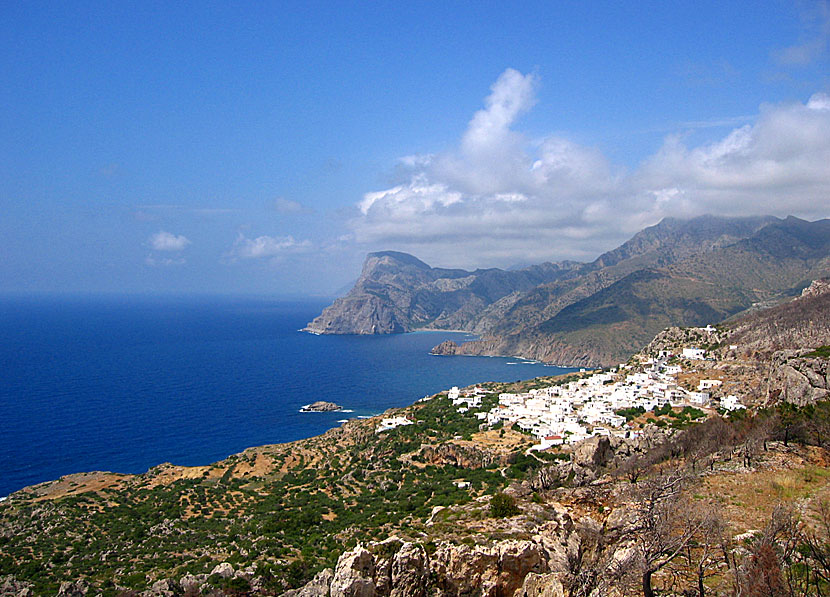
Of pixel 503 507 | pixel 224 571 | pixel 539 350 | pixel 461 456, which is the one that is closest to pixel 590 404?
pixel 461 456

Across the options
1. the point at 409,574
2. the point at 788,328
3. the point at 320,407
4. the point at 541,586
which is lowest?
the point at 320,407

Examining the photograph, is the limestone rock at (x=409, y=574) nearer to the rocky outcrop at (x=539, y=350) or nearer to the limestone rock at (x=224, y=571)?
the limestone rock at (x=224, y=571)

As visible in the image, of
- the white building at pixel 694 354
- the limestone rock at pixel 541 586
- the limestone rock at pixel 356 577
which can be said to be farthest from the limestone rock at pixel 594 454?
the white building at pixel 694 354

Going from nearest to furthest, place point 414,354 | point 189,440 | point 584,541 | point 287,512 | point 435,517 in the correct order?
point 584,541
point 435,517
point 287,512
point 189,440
point 414,354

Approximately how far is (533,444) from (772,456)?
20457mm

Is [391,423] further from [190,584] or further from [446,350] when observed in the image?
[446,350]

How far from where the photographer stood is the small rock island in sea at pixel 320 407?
88.6 meters

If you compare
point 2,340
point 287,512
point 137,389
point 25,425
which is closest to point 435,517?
point 287,512

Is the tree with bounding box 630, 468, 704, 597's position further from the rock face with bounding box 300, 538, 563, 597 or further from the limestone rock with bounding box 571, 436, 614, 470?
the limestone rock with bounding box 571, 436, 614, 470

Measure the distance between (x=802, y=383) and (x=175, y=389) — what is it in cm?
9902

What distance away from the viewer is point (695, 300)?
17850 centimetres

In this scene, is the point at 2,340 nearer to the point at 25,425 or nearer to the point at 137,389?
the point at 137,389

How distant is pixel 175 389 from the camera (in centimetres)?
9825

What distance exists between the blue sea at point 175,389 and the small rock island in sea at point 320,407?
2211mm
